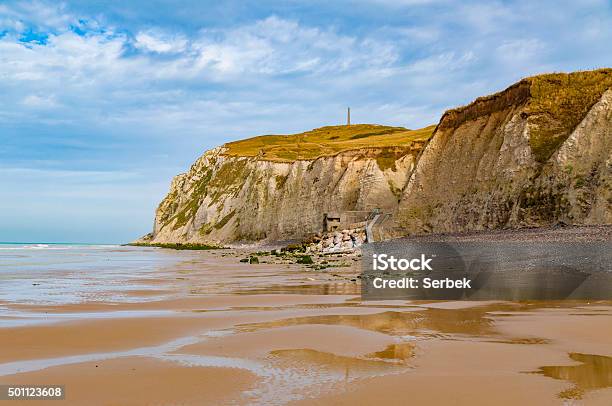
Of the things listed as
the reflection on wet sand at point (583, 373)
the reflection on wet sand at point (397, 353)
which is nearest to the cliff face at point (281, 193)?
the reflection on wet sand at point (397, 353)

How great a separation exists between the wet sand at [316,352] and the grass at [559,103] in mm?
20833

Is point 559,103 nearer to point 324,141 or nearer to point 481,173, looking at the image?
point 481,173

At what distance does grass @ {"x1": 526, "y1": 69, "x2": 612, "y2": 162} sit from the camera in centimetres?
2812

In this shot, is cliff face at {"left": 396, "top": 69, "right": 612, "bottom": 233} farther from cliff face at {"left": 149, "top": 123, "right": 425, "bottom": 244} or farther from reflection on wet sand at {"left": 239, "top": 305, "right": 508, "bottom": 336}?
reflection on wet sand at {"left": 239, "top": 305, "right": 508, "bottom": 336}

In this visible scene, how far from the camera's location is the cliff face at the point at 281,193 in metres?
54.6

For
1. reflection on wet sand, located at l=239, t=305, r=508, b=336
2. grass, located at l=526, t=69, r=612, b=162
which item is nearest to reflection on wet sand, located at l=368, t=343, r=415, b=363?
reflection on wet sand, located at l=239, t=305, r=508, b=336

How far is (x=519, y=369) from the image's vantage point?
500cm

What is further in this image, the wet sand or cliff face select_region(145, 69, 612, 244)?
cliff face select_region(145, 69, 612, 244)

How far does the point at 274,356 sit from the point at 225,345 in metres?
0.85

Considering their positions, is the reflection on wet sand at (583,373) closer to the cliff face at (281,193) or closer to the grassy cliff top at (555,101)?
the grassy cliff top at (555,101)

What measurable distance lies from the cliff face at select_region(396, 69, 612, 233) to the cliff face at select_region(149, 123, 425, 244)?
12161mm

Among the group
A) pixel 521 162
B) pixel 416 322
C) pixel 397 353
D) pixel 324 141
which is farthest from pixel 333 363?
pixel 324 141

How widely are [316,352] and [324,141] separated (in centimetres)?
9421

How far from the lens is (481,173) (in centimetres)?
3191
